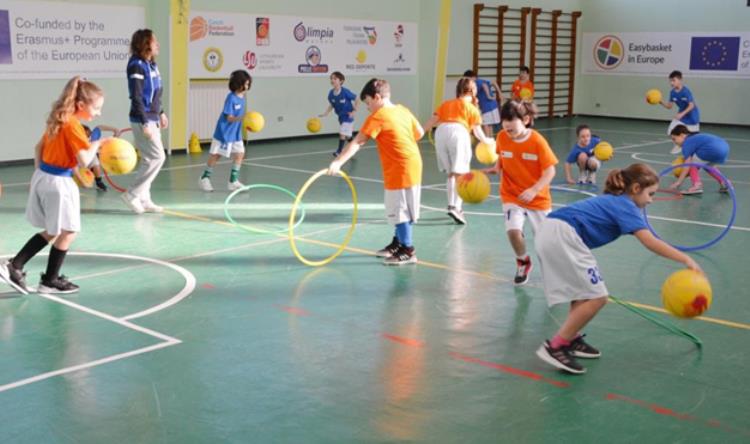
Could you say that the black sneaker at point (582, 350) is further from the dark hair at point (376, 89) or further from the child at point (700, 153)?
the child at point (700, 153)

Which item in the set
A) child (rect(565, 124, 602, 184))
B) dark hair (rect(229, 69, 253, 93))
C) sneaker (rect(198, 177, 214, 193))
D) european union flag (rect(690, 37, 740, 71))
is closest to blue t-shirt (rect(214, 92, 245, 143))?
dark hair (rect(229, 69, 253, 93))

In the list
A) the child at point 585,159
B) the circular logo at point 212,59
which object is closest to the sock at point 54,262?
the child at point 585,159

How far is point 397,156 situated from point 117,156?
→ 2751mm

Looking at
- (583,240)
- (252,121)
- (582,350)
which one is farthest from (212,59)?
(583,240)

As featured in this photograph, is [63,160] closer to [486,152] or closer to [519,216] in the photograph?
[519,216]

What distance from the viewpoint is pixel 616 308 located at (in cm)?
747

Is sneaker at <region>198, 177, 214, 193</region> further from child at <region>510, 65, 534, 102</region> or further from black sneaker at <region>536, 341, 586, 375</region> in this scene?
child at <region>510, 65, 534, 102</region>

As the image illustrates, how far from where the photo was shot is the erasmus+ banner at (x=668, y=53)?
88.2 feet

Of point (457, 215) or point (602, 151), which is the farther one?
point (602, 151)

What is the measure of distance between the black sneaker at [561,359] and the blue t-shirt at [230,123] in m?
8.43

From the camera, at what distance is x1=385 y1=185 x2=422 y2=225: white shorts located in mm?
8797

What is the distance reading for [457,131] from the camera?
11094 mm

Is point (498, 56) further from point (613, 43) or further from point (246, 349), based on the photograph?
point (246, 349)

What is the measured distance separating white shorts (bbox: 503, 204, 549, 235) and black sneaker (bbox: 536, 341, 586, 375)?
2.04m
